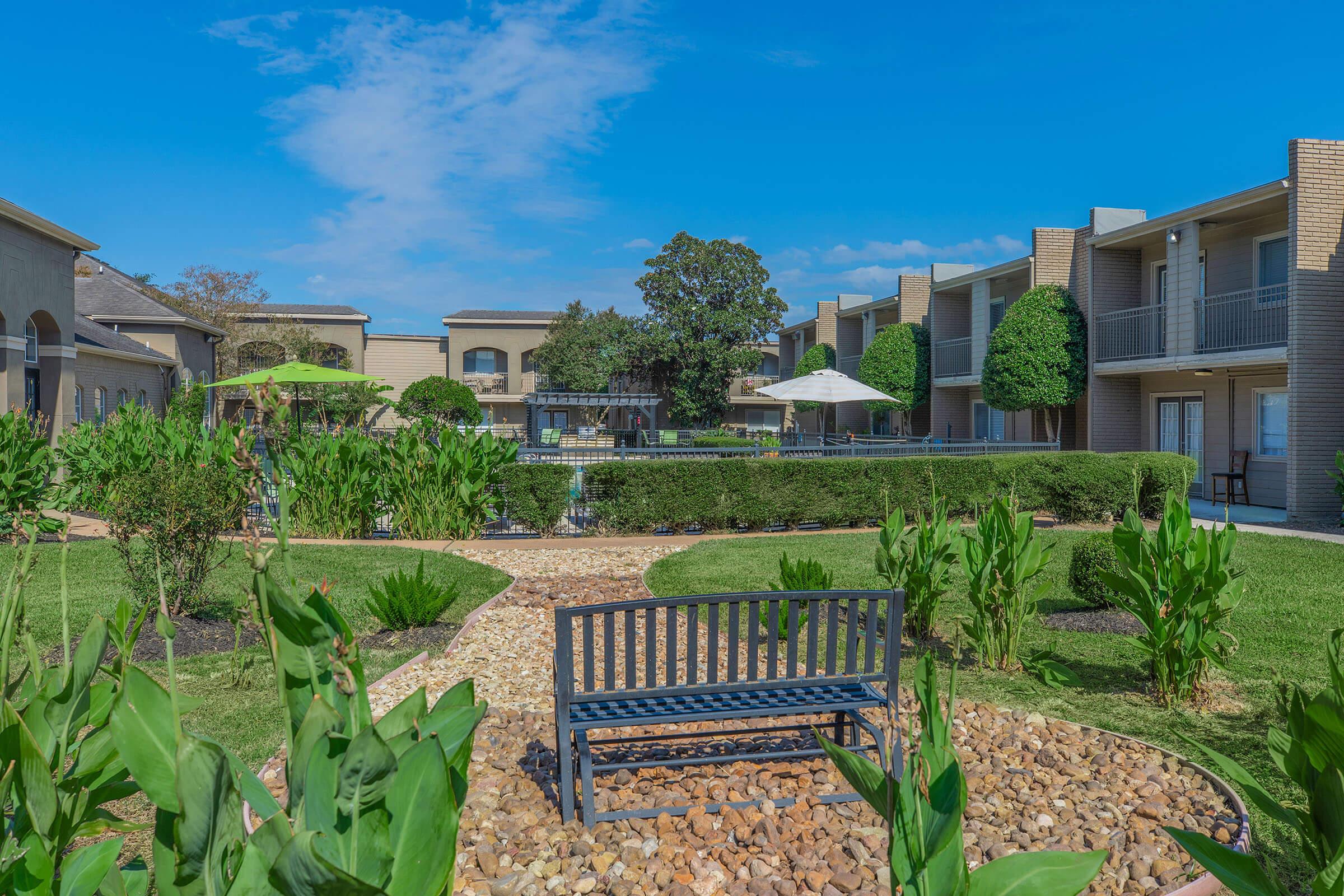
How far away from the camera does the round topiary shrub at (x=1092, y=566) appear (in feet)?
24.6

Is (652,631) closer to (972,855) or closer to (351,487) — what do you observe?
(972,855)

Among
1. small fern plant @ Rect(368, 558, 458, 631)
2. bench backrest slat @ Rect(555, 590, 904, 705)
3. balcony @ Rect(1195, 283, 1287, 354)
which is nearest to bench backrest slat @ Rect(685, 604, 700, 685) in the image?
bench backrest slat @ Rect(555, 590, 904, 705)

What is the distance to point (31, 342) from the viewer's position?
16.6 metres

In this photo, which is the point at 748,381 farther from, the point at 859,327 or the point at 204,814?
the point at 204,814

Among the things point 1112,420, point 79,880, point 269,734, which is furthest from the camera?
point 1112,420

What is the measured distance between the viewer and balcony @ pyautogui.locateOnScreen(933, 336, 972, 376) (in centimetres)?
2405

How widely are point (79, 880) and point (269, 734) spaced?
139 inches

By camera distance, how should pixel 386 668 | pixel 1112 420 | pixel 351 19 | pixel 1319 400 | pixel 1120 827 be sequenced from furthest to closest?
pixel 1112 420
pixel 1319 400
pixel 351 19
pixel 386 668
pixel 1120 827

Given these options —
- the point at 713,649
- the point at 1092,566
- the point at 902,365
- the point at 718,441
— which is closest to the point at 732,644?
the point at 713,649

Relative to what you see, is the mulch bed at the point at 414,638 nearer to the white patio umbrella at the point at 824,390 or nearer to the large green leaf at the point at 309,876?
the large green leaf at the point at 309,876

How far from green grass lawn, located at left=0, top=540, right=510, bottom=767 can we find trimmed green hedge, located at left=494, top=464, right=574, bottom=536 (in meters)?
1.94

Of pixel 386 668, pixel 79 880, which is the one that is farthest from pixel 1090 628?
pixel 79 880

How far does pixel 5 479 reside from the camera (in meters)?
10.2

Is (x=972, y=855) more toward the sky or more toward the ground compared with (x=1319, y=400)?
more toward the ground
